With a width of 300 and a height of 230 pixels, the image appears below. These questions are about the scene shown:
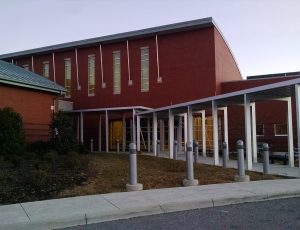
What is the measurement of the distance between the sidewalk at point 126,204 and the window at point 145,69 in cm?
2364

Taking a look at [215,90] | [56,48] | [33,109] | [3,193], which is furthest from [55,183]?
[56,48]

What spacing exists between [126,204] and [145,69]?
26.5 m

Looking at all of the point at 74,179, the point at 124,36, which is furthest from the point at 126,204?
the point at 124,36

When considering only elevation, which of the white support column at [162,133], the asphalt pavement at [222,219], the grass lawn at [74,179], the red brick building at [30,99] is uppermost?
the red brick building at [30,99]

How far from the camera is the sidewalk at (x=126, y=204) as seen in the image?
7.49 metres

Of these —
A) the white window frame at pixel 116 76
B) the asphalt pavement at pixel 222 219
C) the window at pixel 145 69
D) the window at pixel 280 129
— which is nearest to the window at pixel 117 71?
the white window frame at pixel 116 76

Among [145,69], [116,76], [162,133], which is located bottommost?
[162,133]

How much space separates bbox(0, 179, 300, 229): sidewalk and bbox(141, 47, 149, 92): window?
23.6 metres

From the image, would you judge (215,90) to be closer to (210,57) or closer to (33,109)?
(210,57)

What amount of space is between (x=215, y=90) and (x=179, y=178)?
19.5m

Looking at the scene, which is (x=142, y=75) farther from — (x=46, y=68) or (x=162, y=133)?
(x=46, y=68)

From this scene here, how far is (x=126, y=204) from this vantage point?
873 cm

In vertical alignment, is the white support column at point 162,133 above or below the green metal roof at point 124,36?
below

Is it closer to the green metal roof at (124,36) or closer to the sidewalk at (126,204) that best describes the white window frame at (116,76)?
the green metal roof at (124,36)
